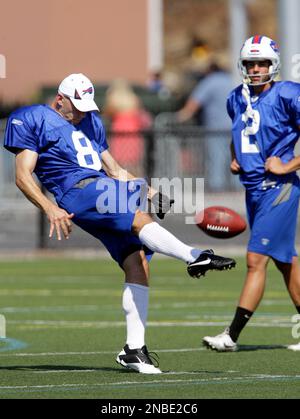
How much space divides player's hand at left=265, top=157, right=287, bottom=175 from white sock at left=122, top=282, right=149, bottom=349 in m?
1.42

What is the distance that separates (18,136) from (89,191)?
1.86ft

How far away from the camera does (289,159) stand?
33.1 feet

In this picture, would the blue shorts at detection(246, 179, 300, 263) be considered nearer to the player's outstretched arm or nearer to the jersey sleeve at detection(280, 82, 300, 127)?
the jersey sleeve at detection(280, 82, 300, 127)

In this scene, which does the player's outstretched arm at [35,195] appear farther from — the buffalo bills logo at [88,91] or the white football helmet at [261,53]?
the white football helmet at [261,53]

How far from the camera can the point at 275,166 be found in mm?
9969

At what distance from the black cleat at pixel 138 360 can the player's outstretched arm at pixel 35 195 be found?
0.86m

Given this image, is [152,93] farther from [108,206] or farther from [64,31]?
[108,206]

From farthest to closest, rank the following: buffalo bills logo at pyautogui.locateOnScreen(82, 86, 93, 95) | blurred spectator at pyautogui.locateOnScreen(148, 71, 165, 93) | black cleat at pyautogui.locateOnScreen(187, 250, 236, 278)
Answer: blurred spectator at pyautogui.locateOnScreen(148, 71, 165, 93), buffalo bills logo at pyautogui.locateOnScreen(82, 86, 93, 95), black cleat at pyautogui.locateOnScreen(187, 250, 236, 278)

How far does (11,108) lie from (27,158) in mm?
20159

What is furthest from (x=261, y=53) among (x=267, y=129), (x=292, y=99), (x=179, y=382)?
(x=179, y=382)

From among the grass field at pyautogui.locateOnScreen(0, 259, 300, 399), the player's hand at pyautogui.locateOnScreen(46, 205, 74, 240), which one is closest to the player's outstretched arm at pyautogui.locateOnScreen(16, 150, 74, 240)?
the player's hand at pyautogui.locateOnScreen(46, 205, 74, 240)

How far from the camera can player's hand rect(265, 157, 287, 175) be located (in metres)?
9.95

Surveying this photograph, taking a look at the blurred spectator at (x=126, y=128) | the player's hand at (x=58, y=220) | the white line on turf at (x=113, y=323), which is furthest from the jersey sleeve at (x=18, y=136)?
the blurred spectator at (x=126, y=128)
